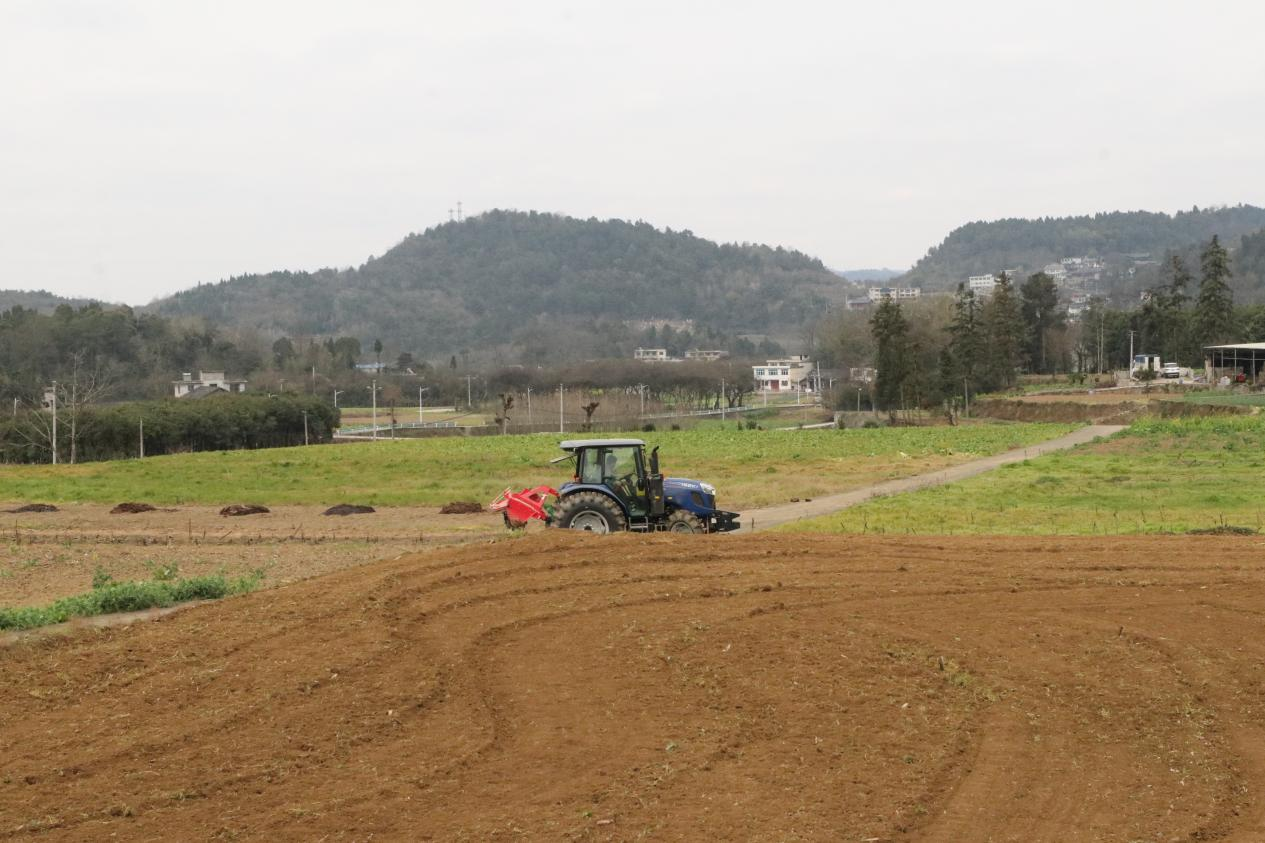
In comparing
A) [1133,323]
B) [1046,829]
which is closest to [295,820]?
[1046,829]

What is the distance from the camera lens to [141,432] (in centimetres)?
7412

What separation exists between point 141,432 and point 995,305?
73.5 metres

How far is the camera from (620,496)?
22969mm

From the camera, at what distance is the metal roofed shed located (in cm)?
9231

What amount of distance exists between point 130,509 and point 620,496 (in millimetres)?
20176

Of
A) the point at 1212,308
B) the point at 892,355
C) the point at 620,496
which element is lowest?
the point at 620,496

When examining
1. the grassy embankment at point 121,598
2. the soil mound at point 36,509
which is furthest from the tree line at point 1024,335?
the grassy embankment at point 121,598

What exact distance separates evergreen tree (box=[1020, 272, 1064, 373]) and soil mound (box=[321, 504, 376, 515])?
4169 inches

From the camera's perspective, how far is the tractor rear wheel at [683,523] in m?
23.4

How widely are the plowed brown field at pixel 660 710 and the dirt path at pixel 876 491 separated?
12.9 metres

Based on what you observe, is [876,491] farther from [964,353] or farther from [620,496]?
[964,353]

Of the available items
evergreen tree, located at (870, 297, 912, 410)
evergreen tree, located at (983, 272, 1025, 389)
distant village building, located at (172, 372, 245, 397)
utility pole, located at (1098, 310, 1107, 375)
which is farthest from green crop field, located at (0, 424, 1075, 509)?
distant village building, located at (172, 372, 245, 397)

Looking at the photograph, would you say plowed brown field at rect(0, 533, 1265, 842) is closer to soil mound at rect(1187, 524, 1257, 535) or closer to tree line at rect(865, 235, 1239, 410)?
soil mound at rect(1187, 524, 1257, 535)

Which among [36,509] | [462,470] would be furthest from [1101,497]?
[36,509]
